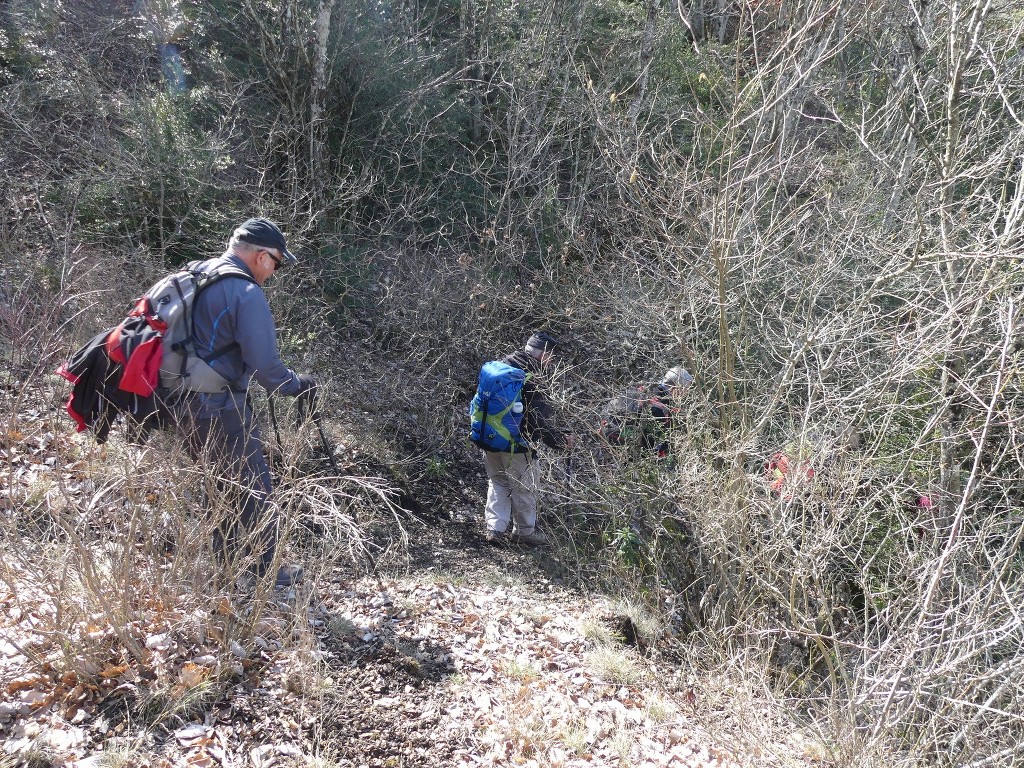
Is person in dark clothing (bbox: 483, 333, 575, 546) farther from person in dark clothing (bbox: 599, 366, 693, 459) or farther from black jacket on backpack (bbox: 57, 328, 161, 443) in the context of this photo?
black jacket on backpack (bbox: 57, 328, 161, 443)

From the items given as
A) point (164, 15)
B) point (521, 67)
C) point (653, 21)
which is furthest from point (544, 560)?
point (164, 15)

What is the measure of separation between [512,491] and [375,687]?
2.94 meters

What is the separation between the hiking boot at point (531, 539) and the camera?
6742mm

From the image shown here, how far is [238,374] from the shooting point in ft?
12.8

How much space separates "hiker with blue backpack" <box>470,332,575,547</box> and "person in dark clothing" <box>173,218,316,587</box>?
2.43 m

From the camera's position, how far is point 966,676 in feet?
12.6

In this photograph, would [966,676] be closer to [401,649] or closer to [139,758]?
[401,649]

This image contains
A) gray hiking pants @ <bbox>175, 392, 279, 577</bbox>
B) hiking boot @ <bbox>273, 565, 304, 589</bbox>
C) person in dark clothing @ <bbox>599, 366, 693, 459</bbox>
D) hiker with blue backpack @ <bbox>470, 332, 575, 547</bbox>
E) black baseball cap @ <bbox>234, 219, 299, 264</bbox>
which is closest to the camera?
gray hiking pants @ <bbox>175, 392, 279, 577</bbox>

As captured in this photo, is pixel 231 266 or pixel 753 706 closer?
pixel 231 266

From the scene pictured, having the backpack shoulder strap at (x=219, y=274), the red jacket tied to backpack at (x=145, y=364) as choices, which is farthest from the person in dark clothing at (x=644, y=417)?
the red jacket tied to backpack at (x=145, y=364)

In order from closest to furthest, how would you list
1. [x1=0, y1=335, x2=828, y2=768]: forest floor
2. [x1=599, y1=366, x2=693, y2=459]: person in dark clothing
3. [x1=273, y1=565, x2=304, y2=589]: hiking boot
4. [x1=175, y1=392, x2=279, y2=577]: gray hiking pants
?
[x1=0, y1=335, x2=828, y2=768]: forest floor, [x1=175, y1=392, x2=279, y2=577]: gray hiking pants, [x1=273, y1=565, x2=304, y2=589]: hiking boot, [x1=599, y1=366, x2=693, y2=459]: person in dark clothing

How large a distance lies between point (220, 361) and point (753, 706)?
3570mm

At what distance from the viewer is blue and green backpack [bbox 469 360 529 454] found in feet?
20.1

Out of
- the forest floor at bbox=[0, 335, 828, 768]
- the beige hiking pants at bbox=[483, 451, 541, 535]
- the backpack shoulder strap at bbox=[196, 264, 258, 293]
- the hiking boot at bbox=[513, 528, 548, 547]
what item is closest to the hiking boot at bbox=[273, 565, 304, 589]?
the forest floor at bbox=[0, 335, 828, 768]
